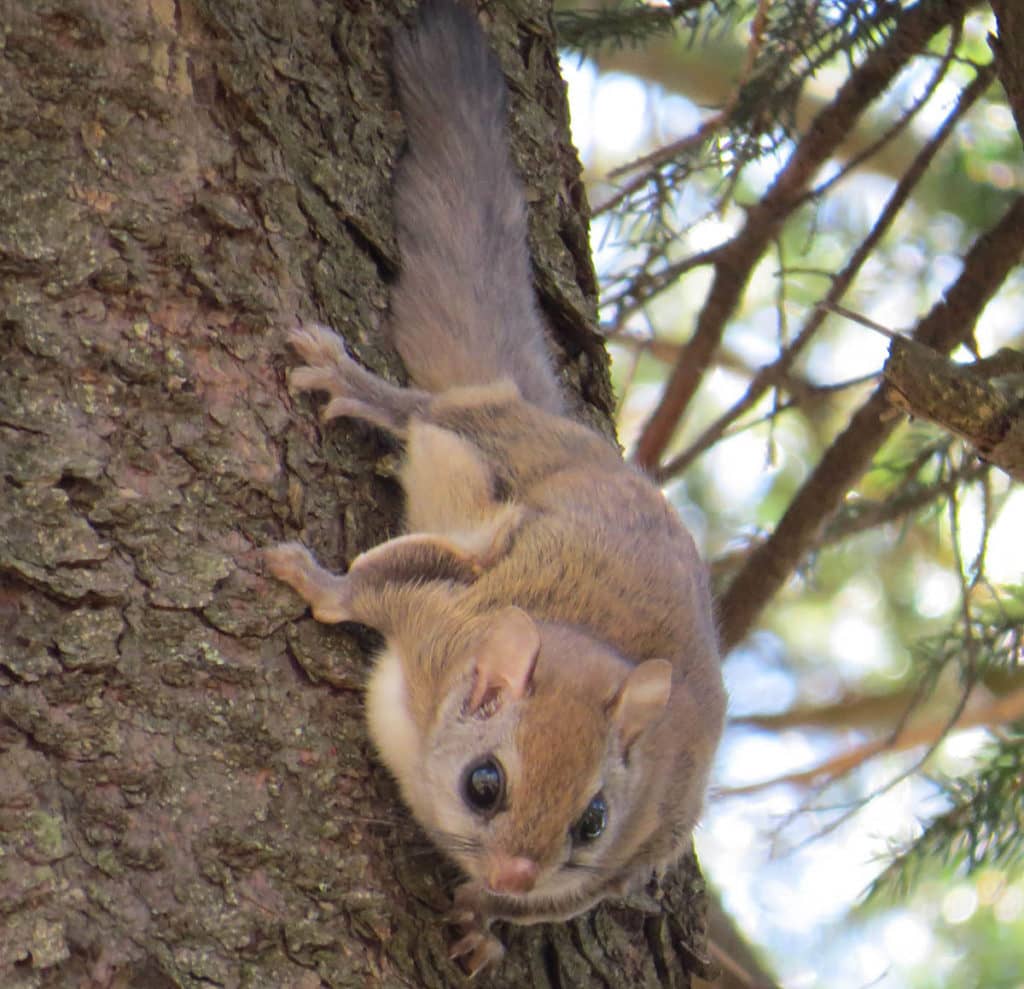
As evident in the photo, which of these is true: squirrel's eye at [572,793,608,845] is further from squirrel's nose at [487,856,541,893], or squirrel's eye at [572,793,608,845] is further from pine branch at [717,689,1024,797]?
pine branch at [717,689,1024,797]

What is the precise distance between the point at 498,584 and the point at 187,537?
2.01 ft

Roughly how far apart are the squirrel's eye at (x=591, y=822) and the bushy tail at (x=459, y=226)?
35.6 inches

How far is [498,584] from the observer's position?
8.25 feet

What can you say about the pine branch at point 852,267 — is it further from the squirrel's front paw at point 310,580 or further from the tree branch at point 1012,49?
the squirrel's front paw at point 310,580

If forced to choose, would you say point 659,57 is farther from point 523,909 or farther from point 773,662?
point 523,909

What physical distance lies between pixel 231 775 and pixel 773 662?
4.49m

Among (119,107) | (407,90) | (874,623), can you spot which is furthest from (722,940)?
(874,623)

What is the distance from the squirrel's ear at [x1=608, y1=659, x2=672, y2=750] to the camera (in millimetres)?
2326

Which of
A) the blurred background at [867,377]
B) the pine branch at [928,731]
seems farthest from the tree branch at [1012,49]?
the pine branch at [928,731]

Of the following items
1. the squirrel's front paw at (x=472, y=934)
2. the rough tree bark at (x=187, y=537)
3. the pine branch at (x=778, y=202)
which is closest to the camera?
the rough tree bark at (x=187, y=537)

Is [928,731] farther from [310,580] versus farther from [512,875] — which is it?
[310,580]

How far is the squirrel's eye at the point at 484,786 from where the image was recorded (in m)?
2.32

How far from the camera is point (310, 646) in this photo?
7.37ft

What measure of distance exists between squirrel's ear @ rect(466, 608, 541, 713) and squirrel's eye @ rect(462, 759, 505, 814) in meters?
0.11
